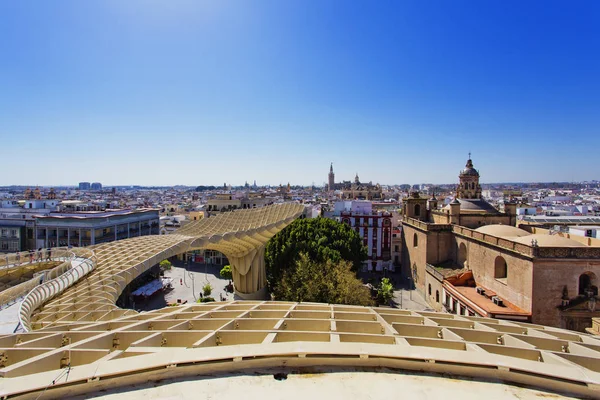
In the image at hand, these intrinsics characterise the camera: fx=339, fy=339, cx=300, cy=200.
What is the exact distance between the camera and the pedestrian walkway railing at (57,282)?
492 inches

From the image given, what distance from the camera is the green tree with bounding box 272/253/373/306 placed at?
2466 centimetres

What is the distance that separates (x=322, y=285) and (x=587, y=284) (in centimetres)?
1774

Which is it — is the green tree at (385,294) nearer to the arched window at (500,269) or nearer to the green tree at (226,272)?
the arched window at (500,269)

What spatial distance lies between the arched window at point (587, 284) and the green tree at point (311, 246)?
17017 mm

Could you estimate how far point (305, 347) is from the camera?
23.3ft

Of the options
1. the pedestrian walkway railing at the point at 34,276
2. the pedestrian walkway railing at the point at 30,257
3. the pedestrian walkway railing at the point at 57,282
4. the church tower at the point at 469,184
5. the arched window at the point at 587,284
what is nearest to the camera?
the pedestrian walkway railing at the point at 57,282

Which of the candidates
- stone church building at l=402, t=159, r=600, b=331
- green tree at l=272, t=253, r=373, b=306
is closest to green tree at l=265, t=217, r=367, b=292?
green tree at l=272, t=253, r=373, b=306

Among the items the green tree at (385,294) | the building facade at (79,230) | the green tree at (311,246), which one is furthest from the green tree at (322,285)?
the building facade at (79,230)

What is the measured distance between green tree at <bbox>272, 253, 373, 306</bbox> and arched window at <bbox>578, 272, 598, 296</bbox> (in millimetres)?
14088

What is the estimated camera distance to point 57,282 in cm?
1619

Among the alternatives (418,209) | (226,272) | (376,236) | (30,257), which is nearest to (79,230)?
(226,272)

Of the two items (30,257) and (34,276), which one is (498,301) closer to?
(34,276)

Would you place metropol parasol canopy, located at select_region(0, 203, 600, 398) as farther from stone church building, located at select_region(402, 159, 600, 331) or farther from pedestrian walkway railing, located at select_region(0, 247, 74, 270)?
stone church building, located at select_region(402, 159, 600, 331)

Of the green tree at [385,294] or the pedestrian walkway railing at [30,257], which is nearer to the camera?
the pedestrian walkway railing at [30,257]
